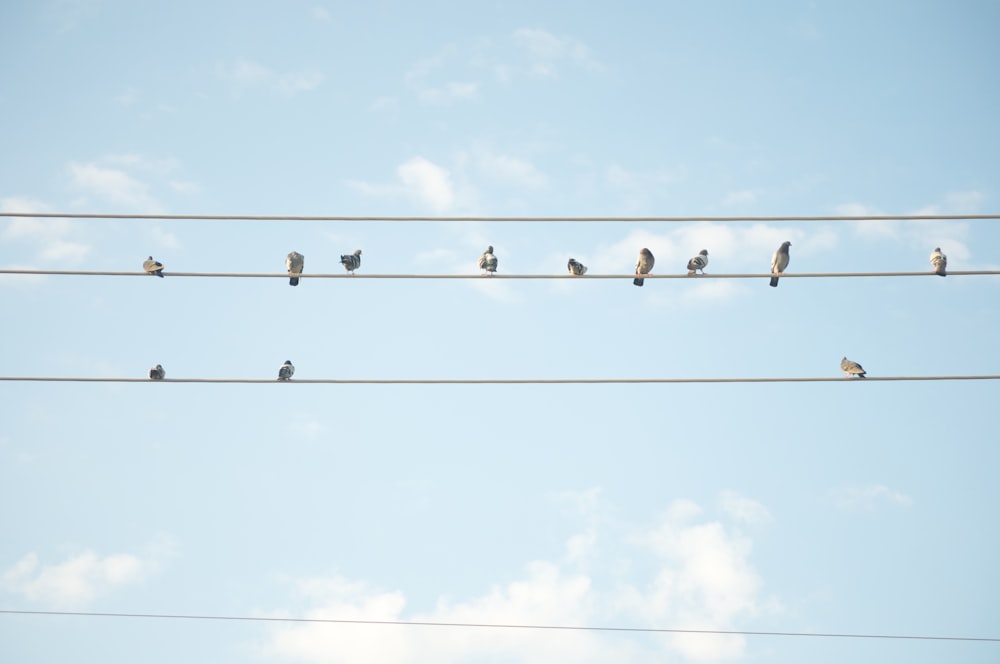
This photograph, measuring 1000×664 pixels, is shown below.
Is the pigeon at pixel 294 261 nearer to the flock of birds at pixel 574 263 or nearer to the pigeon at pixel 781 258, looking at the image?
the flock of birds at pixel 574 263

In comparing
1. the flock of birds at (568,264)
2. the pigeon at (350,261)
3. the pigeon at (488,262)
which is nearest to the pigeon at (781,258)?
the flock of birds at (568,264)

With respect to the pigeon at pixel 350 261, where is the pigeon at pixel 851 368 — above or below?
below

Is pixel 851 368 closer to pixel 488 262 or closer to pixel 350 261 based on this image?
pixel 488 262

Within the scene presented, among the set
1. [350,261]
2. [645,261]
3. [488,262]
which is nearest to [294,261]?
[350,261]

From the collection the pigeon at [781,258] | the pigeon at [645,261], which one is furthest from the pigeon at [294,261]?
the pigeon at [781,258]

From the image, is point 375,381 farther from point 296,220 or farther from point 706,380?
point 706,380

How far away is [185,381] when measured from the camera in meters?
12.2

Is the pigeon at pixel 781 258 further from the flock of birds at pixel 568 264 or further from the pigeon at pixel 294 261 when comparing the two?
the pigeon at pixel 294 261

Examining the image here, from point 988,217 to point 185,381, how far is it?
9.70 m

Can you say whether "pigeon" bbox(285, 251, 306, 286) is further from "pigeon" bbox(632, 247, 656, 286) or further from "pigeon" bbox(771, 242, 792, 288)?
"pigeon" bbox(771, 242, 792, 288)

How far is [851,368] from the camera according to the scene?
18.5 m

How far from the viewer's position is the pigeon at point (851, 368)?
59.5 feet

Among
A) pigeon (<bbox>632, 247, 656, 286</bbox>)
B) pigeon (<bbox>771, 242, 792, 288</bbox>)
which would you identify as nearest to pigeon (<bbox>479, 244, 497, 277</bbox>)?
pigeon (<bbox>632, 247, 656, 286</bbox>)

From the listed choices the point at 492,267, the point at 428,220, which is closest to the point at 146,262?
the point at 492,267
